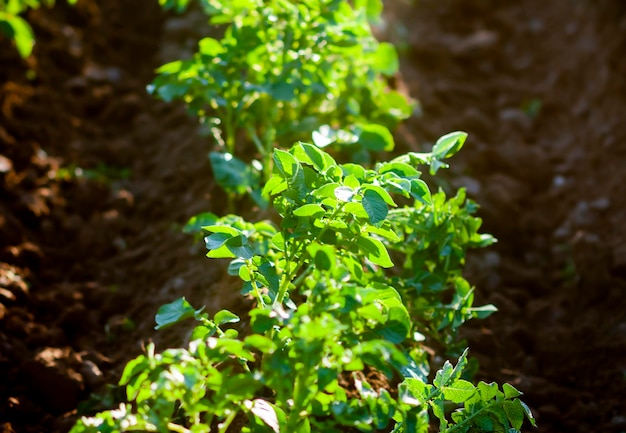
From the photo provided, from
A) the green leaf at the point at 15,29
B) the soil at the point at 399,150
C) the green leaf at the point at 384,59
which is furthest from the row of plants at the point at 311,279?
the green leaf at the point at 15,29

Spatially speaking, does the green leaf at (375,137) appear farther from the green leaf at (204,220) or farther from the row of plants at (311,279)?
the green leaf at (204,220)

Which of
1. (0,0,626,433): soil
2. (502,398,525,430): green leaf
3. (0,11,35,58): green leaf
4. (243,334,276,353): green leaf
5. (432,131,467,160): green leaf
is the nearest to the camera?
(243,334,276,353): green leaf

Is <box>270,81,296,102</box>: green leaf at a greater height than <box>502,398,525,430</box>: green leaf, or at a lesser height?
greater

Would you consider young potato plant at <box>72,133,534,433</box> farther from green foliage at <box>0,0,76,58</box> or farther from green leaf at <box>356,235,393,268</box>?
green foliage at <box>0,0,76,58</box>

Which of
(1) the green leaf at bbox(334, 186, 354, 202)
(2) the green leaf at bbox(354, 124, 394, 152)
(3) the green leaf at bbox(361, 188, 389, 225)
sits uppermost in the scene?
(1) the green leaf at bbox(334, 186, 354, 202)

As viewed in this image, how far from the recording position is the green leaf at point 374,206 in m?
1.75

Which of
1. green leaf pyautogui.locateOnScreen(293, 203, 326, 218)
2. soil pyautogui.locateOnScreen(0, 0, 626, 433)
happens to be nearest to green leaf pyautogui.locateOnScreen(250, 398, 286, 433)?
green leaf pyautogui.locateOnScreen(293, 203, 326, 218)

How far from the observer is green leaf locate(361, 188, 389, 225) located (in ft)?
5.75

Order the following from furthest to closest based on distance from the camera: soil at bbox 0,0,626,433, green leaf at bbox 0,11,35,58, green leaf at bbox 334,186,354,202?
green leaf at bbox 0,11,35,58 < soil at bbox 0,0,626,433 < green leaf at bbox 334,186,354,202

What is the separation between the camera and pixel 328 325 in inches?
62.4

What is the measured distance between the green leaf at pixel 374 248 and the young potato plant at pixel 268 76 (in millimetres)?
607

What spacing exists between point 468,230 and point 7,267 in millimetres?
1645

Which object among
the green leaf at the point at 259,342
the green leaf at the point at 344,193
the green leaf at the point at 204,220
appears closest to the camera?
the green leaf at the point at 259,342

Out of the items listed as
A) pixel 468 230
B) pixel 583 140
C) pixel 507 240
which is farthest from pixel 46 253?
pixel 583 140
